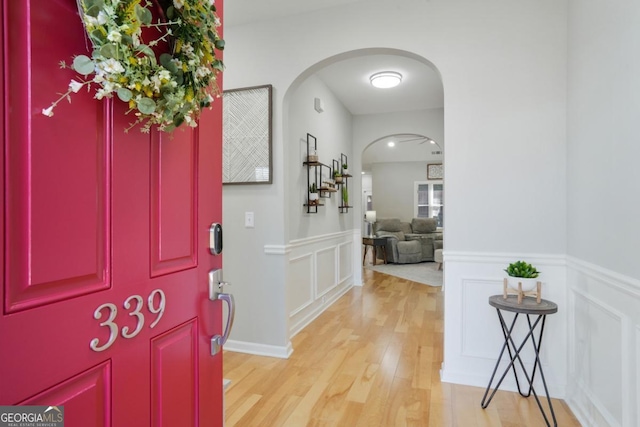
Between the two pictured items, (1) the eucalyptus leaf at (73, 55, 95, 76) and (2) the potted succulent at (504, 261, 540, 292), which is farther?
(2) the potted succulent at (504, 261, 540, 292)

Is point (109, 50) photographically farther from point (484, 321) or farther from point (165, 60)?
point (484, 321)

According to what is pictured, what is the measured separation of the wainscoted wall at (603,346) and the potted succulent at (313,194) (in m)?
2.25

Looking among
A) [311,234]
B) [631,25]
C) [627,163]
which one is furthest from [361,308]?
[631,25]

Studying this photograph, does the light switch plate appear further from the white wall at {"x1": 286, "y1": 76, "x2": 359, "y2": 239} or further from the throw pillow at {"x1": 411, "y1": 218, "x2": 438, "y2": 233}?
the throw pillow at {"x1": 411, "y1": 218, "x2": 438, "y2": 233}

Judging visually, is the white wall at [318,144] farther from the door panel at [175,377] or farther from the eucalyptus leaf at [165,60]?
the eucalyptus leaf at [165,60]

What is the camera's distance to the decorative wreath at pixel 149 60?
0.68 m

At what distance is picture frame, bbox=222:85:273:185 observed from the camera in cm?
283

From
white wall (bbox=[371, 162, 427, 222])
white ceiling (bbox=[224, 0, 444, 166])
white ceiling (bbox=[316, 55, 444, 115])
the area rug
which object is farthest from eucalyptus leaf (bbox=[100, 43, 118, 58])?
white wall (bbox=[371, 162, 427, 222])

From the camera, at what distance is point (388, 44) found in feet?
8.22

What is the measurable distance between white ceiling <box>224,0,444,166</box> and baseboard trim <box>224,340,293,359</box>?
2732 mm

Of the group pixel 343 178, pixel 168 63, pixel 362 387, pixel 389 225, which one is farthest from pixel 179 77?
pixel 389 225

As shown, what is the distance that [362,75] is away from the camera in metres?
3.98

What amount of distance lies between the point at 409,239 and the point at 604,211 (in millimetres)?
6485

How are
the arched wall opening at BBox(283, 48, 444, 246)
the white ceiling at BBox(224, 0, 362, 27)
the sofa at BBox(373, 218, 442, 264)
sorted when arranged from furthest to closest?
the sofa at BBox(373, 218, 442, 264) < the arched wall opening at BBox(283, 48, 444, 246) < the white ceiling at BBox(224, 0, 362, 27)
